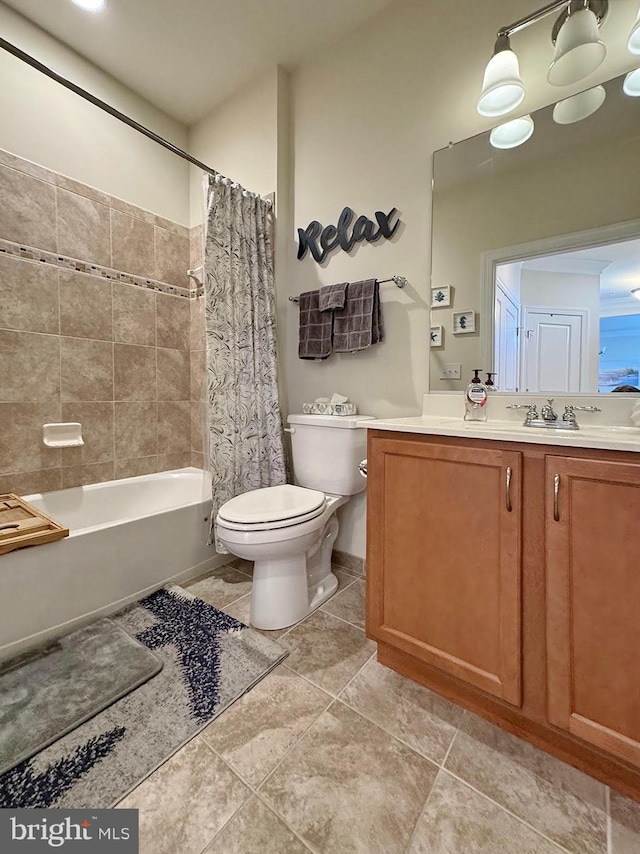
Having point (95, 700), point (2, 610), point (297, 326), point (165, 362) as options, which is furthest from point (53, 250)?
point (95, 700)

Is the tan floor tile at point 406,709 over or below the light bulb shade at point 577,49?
below

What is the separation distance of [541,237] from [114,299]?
2.19 metres

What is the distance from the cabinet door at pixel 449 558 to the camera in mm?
984

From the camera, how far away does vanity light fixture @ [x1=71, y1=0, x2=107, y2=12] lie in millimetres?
1717

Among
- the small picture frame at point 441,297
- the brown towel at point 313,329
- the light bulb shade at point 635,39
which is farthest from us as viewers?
the brown towel at point 313,329

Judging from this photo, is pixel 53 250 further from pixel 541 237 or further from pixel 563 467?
pixel 563 467

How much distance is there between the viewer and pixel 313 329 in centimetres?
204

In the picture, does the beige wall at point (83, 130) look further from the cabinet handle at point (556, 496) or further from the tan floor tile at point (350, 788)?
the tan floor tile at point (350, 788)

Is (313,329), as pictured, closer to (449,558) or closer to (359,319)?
(359,319)

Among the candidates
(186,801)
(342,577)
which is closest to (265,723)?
(186,801)

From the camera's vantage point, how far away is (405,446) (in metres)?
1.16

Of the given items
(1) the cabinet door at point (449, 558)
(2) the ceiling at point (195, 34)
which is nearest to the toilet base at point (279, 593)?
(1) the cabinet door at point (449, 558)

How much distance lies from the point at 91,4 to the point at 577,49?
2103 millimetres

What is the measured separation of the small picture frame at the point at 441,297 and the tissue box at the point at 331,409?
2.01 feet
